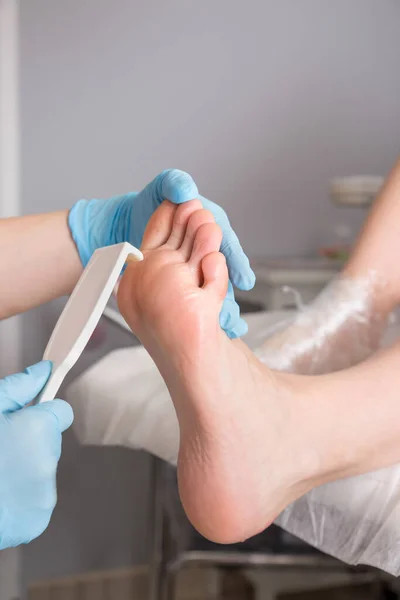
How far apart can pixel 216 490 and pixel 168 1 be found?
3.70 ft

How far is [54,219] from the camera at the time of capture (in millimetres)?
763

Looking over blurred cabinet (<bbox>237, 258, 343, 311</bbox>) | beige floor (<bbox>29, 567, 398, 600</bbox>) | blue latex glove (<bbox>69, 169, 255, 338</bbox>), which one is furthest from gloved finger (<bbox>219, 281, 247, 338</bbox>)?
beige floor (<bbox>29, 567, 398, 600</bbox>)

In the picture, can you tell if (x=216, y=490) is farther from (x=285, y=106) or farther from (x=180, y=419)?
(x=285, y=106)

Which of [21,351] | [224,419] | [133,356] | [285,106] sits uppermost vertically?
[285,106]

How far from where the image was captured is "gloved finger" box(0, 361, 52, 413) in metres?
0.48

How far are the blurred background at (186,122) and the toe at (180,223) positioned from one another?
0.66 m

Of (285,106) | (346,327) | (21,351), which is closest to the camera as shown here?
(346,327)

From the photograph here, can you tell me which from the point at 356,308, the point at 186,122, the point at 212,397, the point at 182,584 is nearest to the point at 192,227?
the point at 212,397

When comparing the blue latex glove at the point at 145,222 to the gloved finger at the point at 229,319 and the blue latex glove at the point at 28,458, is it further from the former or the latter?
the blue latex glove at the point at 28,458

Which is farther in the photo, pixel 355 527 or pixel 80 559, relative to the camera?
pixel 80 559

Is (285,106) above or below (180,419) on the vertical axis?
above

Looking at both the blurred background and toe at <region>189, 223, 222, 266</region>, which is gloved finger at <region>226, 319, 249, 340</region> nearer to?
toe at <region>189, 223, 222, 266</region>

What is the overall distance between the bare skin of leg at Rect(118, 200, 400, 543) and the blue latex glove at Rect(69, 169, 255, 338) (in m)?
0.04

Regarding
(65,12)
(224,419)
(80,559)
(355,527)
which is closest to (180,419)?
(224,419)
